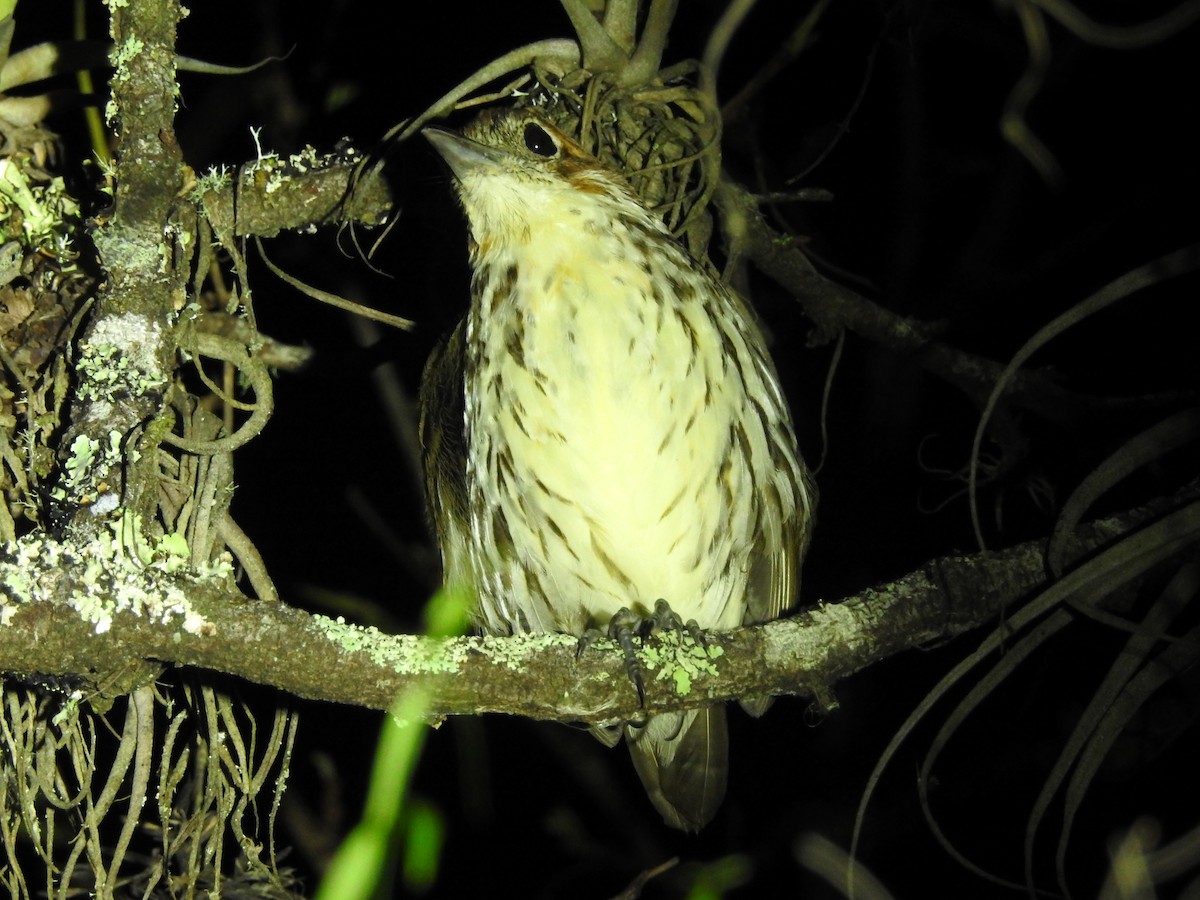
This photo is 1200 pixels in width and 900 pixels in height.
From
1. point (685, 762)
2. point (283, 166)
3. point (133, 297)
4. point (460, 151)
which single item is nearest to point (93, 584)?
point (133, 297)

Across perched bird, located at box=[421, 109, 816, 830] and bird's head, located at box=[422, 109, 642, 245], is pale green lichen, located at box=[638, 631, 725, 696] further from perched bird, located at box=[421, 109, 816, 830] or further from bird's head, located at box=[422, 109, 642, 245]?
bird's head, located at box=[422, 109, 642, 245]

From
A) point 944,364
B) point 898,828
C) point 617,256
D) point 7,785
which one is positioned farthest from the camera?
point 898,828

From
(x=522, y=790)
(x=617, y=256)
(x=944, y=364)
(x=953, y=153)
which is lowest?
(x=522, y=790)

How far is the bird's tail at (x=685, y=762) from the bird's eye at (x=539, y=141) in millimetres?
1269

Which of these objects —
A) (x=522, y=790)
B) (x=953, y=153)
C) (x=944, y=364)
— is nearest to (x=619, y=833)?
(x=522, y=790)

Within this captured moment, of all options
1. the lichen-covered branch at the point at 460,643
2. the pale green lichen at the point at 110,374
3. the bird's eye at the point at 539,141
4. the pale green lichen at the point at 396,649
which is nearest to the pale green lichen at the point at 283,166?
the bird's eye at the point at 539,141

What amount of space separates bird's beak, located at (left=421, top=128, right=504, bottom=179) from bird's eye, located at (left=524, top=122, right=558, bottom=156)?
0.16 meters

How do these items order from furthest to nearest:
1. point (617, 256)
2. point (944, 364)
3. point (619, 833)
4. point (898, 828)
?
point (619, 833) < point (898, 828) < point (944, 364) < point (617, 256)

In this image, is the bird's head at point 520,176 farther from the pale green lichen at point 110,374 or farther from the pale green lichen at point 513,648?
the pale green lichen at point 513,648

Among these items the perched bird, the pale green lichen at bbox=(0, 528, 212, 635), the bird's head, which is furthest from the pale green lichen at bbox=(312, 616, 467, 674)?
the bird's head

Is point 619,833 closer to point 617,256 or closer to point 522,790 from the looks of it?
point 522,790

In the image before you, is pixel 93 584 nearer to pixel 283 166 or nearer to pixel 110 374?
pixel 110 374

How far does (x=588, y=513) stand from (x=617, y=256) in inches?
20.8

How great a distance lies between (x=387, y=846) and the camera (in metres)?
3.24
